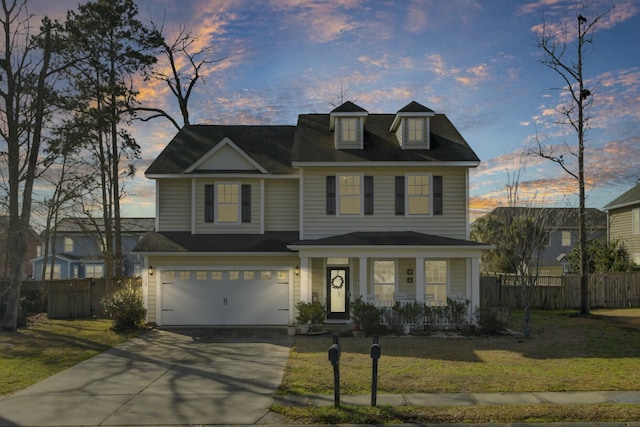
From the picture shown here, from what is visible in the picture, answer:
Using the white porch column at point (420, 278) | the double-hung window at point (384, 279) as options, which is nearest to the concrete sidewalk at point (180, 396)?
the white porch column at point (420, 278)

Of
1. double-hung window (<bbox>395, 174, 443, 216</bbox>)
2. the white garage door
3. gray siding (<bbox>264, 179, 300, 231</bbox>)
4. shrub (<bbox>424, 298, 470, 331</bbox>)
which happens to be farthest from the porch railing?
gray siding (<bbox>264, 179, 300, 231</bbox>)

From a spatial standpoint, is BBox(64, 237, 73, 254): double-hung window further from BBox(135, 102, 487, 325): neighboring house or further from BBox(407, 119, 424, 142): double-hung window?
BBox(407, 119, 424, 142): double-hung window

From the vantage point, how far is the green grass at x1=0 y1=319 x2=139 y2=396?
11727 millimetres

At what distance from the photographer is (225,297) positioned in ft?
62.8

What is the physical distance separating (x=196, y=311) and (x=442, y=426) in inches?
504

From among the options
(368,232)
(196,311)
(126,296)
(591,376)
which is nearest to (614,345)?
(591,376)

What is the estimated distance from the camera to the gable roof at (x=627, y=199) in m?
30.3

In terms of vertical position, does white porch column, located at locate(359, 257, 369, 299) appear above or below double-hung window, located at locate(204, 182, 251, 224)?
below

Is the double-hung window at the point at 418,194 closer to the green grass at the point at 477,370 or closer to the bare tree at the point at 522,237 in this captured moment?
the bare tree at the point at 522,237

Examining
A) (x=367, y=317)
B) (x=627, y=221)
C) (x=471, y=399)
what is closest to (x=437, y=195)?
(x=367, y=317)

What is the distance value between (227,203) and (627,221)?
24679 mm

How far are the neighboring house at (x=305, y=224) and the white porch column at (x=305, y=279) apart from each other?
57 mm

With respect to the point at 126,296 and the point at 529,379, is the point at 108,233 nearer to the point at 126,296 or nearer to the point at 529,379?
the point at 126,296

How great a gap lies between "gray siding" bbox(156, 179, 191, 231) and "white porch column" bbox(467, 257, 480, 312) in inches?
417
